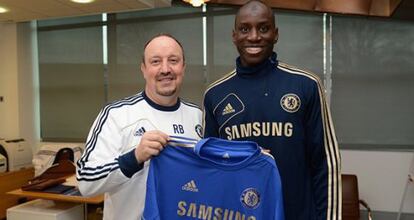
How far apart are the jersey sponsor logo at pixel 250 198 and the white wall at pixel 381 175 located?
3282 mm

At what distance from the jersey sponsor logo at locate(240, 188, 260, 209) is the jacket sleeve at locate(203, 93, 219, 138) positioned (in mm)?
331

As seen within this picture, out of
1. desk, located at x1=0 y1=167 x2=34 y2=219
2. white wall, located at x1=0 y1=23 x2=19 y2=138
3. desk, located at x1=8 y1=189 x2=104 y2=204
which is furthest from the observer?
white wall, located at x1=0 y1=23 x2=19 y2=138

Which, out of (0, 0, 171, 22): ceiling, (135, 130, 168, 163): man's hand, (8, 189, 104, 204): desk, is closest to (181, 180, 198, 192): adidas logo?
(135, 130, 168, 163): man's hand

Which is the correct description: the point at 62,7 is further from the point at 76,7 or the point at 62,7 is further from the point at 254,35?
the point at 254,35

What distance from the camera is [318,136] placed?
138 centimetres

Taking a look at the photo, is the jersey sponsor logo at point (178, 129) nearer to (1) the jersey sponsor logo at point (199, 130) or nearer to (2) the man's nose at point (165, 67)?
(1) the jersey sponsor logo at point (199, 130)

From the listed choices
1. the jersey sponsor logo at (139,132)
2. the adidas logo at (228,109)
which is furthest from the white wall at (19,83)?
the adidas logo at (228,109)

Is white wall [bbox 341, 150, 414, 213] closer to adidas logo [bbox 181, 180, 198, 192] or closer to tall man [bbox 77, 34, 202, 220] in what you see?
tall man [bbox 77, 34, 202, 220]

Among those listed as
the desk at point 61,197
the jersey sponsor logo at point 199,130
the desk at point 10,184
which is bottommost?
the desk at point 10,184

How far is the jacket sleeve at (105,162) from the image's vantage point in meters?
1.38

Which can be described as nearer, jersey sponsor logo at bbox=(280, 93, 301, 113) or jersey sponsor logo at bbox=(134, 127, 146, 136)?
jersey sponsor logo at bbox=(280, 93, 301, 113)

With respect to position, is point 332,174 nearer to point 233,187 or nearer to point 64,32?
point 233,187

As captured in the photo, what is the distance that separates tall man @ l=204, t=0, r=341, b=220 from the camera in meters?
1.38

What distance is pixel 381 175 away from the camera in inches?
164
